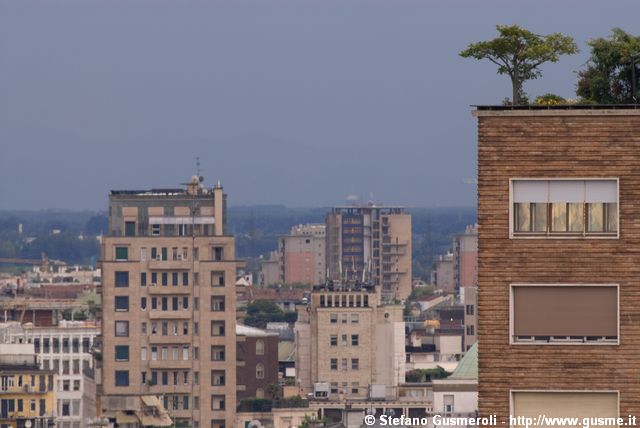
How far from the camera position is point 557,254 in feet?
88.5

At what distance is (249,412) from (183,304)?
991cm

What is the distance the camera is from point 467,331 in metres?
187

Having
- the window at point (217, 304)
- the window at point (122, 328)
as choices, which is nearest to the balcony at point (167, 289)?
the window at point (217, 304)

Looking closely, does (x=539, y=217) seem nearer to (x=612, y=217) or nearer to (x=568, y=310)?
(x=612, y=217)

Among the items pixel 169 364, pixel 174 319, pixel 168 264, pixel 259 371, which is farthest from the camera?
pixel 259 371

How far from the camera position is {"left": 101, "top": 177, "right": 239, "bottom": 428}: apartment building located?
504 feet

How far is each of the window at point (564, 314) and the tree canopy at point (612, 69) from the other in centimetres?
357

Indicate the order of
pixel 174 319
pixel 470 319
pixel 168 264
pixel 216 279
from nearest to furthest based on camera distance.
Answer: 1. pixel 216 279
2. pixel 174 319
3. pixel 168 264
4. pixel 470 319

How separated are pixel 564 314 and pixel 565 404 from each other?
2.94 ft

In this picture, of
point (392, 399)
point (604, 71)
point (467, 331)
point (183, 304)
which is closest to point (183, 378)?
point (183, 304)

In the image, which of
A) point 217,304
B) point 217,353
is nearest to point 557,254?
point 217,304

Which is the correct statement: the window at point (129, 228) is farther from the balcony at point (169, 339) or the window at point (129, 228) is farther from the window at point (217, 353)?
the window at point (217, 353)

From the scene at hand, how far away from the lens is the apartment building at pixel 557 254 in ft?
88.2

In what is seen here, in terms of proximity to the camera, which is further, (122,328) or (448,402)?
(122,328)
